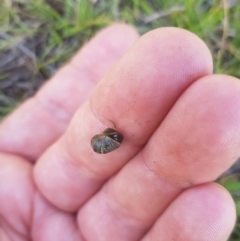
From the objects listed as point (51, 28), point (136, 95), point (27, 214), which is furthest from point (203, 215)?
point (51, 28)

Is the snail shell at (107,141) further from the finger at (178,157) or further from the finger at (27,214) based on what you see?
the finger at (27,214)

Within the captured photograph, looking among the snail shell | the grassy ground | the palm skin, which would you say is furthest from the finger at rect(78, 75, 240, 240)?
the grassy ground

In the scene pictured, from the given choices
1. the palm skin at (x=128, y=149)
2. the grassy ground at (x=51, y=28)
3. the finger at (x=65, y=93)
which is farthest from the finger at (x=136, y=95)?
the grassy ground at (x=51, y=28)

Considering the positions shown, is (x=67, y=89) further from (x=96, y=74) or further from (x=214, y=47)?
(x=214, y=47)

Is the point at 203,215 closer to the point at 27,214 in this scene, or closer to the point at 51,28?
the point at 27,214

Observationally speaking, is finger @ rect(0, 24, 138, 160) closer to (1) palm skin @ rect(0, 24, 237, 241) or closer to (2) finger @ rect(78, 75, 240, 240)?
(1) palm skin @ rect(0, 24, 237, 241)

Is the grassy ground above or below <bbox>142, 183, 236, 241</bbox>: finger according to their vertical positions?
above

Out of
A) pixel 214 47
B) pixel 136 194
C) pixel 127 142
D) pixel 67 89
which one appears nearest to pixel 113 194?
pixel 136 194
